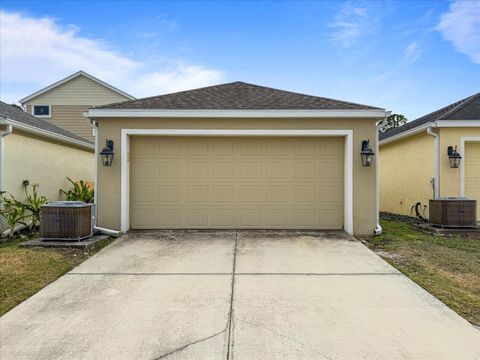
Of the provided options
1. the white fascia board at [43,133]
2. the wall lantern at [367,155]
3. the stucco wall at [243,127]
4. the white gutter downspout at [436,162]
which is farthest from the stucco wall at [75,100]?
the white gutter downspout at [436,162]

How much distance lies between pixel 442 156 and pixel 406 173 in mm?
2115

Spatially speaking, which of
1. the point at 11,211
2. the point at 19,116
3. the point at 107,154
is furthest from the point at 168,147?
the point at 19,116

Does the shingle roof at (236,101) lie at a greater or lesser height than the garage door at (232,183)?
greater

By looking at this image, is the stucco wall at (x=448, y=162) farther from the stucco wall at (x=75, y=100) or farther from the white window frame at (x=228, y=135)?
the stucco wall at (x=75, y=100)

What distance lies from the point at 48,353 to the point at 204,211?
498 cm

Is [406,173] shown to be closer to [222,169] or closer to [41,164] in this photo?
[222,169]

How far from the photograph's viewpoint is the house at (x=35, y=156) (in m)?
7.25

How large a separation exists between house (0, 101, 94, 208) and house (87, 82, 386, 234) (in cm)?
217

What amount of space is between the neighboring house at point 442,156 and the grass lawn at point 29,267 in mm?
8463

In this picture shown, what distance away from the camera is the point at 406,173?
10.4 metres

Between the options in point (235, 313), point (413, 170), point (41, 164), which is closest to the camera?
point (235, 313)

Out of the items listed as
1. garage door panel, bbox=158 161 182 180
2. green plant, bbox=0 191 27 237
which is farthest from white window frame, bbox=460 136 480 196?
green plant, bbox=0 191 27 237

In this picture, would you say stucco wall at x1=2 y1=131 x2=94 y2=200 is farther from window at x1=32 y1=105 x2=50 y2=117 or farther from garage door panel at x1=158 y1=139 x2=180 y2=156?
window at x1=32 y1=105 x2=50 y2=117

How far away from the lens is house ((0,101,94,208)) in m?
7.25
